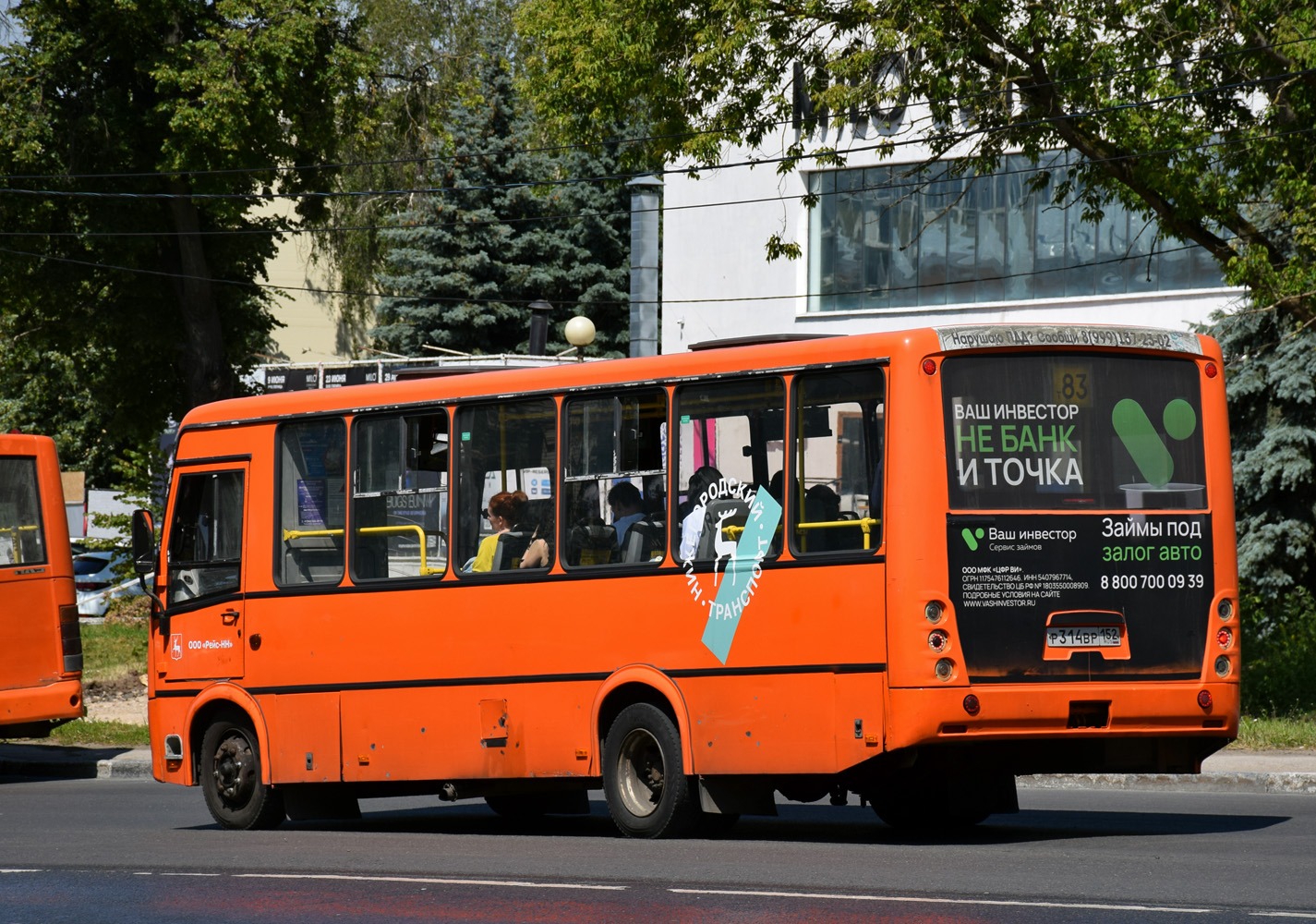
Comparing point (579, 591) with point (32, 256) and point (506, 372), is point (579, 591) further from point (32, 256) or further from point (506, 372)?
point (32, 256)

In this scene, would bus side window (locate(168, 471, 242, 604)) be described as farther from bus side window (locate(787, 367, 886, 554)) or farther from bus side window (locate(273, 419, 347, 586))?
bus side window (locate(787, 367, 886, 554))

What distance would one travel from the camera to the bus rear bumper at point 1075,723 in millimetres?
9656

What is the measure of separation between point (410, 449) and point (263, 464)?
58.1 inches

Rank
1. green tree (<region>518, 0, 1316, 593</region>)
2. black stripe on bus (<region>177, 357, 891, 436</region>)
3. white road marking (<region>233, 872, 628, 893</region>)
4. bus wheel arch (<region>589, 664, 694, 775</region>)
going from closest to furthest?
white road marking (<region>233, 872, 628, 893</region>) < black stripe on bus (<region>177, 357, 891, 436</region>) < bus wheel arch (<region>589, 664, 694, 775</region>) < green tree (<region>518, 0, 1316, 593</region>)

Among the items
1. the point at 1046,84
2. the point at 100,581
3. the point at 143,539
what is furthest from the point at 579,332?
the point at 100,581

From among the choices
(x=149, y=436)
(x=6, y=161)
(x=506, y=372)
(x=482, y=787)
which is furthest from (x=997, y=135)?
(x=149, y=436)

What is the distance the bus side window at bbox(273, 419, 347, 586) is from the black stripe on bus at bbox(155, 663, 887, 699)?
0.75 metres

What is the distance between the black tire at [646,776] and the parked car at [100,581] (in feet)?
68.5

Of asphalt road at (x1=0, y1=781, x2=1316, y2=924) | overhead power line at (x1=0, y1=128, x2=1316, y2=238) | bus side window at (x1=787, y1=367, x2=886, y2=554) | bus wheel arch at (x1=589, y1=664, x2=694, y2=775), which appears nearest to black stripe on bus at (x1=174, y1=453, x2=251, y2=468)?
asphalt road at (x1=0, y1=781, x2=1316, y2=924)

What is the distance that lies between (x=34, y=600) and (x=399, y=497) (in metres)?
7.13

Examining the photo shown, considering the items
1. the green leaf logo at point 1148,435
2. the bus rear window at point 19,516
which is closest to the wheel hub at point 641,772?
the green leaf logo at point 1148,435

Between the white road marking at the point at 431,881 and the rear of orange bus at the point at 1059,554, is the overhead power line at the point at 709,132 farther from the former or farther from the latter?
the white road marking at the point at 431,881

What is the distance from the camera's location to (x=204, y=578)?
1359cm

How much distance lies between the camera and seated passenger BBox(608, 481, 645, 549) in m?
11.1
